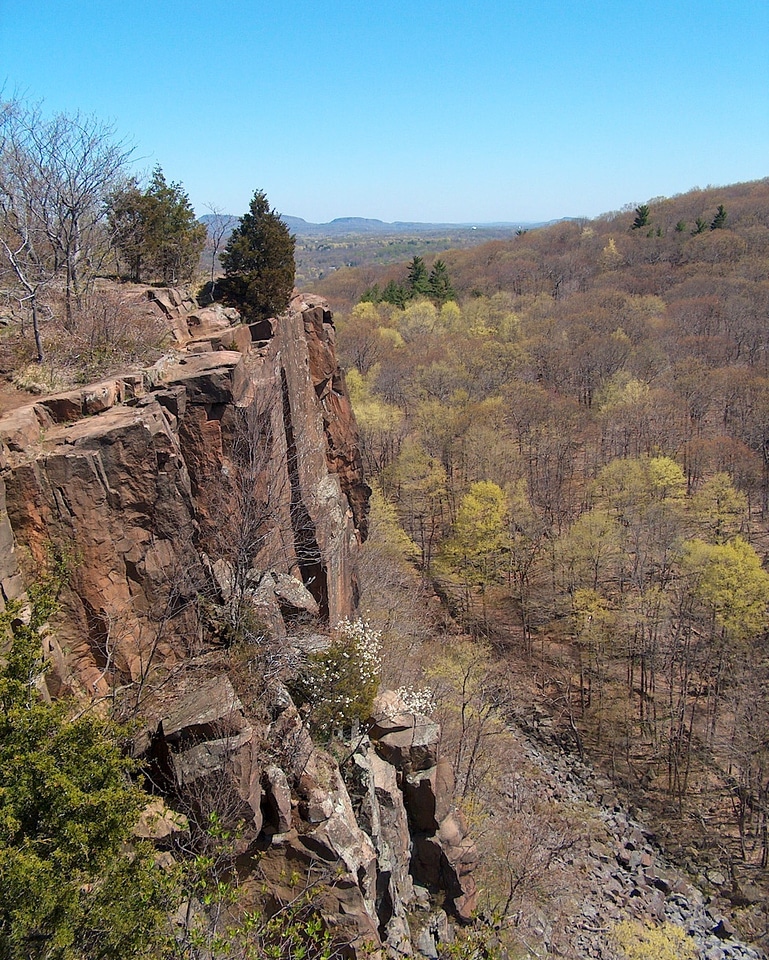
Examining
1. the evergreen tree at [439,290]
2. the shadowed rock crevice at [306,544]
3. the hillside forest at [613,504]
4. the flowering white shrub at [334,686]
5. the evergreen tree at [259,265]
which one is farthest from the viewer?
the evergreen tree at [439,290]

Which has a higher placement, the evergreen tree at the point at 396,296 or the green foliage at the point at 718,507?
the evergreen tree at the point at 396,296

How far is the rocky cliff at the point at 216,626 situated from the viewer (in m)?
10.3

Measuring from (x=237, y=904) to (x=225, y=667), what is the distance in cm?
401

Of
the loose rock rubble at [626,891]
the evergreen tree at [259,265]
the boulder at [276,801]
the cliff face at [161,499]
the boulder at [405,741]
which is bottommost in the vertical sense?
the loose rock rubble at [626,891]

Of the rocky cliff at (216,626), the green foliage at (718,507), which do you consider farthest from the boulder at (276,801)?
the green foliage at (718,507)

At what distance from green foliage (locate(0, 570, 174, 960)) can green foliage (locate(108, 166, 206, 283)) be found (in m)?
19.1

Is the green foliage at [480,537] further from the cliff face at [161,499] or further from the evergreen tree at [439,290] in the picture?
the evergreen tree at [439,290]

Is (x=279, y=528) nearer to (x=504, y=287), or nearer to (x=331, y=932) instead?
(x=331, y=932)

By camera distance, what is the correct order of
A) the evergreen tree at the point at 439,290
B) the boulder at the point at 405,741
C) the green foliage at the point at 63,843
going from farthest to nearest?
the evergreen tree at the point at 439,290, the boulder at the point at 405,741, the green foliage at the point at 63,843

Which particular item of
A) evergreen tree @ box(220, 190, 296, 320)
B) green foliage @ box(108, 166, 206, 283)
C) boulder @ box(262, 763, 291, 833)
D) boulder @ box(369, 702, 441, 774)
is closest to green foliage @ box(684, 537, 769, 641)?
boulder @ box(369, 702, 441, 774)

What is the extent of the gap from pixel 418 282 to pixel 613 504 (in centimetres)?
4818

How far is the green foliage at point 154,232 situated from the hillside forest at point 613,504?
1872cm

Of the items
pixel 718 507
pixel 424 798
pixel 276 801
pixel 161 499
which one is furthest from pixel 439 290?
pixel 276 801

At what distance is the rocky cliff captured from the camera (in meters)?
10.3
